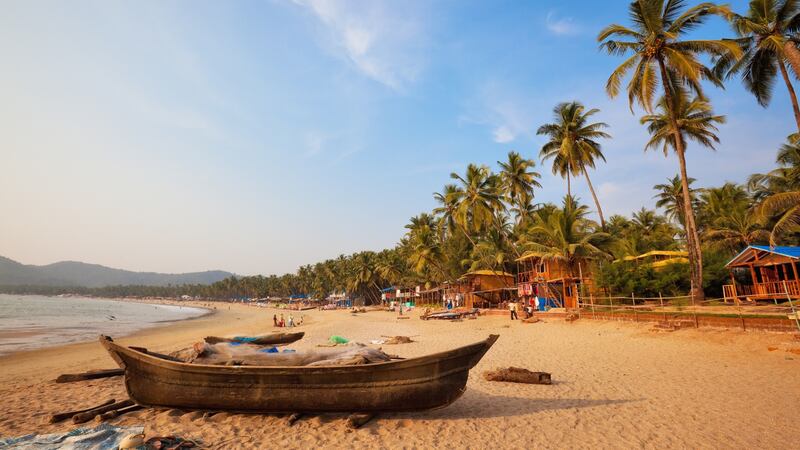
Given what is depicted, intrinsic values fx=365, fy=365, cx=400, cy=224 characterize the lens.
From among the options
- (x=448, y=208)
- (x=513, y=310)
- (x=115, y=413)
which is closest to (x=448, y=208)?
(x=448, y=208)

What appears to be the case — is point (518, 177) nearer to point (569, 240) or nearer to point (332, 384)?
point (569, 240)

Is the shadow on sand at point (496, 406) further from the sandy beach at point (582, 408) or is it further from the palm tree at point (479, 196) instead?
the palm tree at point (479, 196)

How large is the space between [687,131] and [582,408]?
913 inches

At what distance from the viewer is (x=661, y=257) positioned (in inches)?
1050

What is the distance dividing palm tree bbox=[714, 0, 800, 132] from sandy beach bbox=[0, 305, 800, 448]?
1111 centimetres

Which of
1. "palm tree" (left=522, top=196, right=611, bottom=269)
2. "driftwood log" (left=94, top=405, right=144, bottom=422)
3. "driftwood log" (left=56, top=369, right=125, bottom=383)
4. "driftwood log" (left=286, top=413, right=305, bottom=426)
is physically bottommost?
"driftwood log" (left=56, top=369, right=125, bottom=383)

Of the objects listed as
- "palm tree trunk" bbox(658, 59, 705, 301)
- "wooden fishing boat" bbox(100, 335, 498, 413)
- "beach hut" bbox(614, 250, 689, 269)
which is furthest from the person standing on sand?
"wooden fishing boat" bbox(100, 335, 498, 413)

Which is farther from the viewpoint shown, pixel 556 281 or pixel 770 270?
pixel 556 281

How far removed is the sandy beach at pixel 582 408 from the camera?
525cm

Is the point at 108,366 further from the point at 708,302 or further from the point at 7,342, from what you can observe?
the point at 708,302

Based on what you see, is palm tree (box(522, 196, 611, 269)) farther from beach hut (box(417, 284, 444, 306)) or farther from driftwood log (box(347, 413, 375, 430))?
beach hut (box(417, 284, 444, 306))

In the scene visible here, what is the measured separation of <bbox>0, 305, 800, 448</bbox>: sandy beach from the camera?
17.2ft

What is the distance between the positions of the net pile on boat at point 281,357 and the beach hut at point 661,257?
21577mm

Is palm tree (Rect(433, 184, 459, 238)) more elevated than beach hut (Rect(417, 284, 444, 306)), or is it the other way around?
palm tree (Rect(433, 184, 459, 238))
